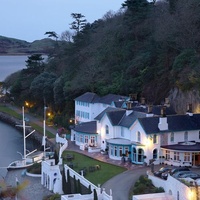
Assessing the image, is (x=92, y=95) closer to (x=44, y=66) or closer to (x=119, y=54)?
(x=119, y=54)

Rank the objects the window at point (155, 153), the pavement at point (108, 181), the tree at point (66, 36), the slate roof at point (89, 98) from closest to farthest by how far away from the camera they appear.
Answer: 1. the pavement at point (108, 181)
2. the window at point (155, 153)
3. the slate roof at point (89, 98)
4. the tree at point (66, 36)

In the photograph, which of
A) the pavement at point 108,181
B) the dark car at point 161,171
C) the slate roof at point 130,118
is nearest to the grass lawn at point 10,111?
the pavement at point 108,181

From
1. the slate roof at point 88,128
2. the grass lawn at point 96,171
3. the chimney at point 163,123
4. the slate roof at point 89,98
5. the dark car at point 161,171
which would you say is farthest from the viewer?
the slate roof at point 89,98

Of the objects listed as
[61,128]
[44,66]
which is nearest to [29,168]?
[61,128]

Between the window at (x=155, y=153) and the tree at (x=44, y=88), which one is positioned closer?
the window at (x=155, y=153)

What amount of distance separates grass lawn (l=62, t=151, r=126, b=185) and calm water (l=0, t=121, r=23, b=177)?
701cm

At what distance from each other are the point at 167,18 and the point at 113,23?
2085cm

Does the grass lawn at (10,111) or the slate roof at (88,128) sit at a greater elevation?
the slate roof at (88,128)

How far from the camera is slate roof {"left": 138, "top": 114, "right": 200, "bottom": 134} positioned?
113 ft

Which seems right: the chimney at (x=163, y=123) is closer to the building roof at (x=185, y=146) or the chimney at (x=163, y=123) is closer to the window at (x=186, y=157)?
the building roof at (x=185, y=146)

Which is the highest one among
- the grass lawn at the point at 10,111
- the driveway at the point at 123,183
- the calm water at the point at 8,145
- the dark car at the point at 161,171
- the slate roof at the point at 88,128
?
the slate roof at the point at 88,128

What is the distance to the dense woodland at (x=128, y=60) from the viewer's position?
146ft

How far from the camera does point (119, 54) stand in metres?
57.3

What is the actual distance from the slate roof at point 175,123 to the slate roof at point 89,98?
14.0 meters
